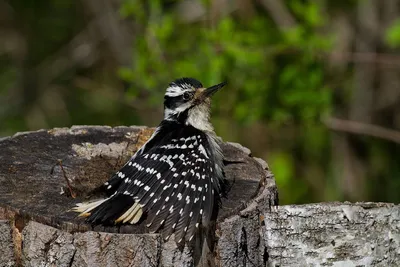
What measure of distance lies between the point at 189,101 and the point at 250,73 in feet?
7.17

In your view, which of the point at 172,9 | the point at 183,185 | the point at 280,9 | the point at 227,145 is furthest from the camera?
the point at 172,9

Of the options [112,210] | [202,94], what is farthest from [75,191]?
[202,94]

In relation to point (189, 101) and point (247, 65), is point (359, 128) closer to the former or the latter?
point (247, 65)

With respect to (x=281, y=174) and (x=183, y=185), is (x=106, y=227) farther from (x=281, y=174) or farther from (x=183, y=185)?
(x=281, y=174)

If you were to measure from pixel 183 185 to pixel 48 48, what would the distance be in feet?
23.6

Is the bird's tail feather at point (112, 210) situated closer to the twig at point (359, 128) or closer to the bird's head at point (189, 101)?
the bird's head at point (189, 101)

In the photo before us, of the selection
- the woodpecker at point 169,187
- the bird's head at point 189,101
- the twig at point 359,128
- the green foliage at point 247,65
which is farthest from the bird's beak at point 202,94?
the twig at point 359,128

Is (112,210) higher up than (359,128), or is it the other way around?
(359,128)

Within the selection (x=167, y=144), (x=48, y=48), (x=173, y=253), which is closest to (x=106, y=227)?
(x=173, y=253)

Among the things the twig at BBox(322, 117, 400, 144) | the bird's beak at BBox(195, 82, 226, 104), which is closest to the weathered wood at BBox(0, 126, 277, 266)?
the bird's beak at BBox(195, 82, 226, 104)

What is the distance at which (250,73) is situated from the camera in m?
7.04

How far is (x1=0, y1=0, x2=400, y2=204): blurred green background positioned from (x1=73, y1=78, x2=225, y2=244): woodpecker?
2208mm

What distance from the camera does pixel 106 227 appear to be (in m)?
3.82

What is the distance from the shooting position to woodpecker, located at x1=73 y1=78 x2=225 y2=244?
3.87m
